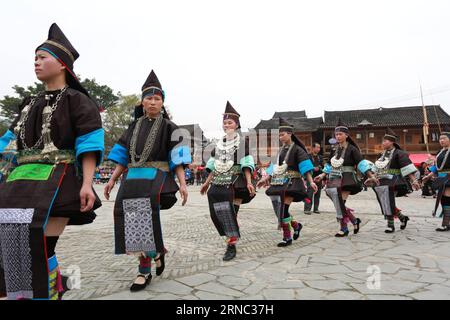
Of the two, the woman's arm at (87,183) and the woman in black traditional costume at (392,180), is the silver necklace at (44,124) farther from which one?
the woman in black traditional costume at (392,180)

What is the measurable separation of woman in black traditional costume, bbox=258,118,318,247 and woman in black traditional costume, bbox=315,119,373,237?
40.3 inches

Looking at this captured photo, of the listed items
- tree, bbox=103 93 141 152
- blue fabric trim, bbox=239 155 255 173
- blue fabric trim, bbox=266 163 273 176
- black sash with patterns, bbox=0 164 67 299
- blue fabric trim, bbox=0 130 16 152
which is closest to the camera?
black sash with patterns, bbox=0 164 67 299

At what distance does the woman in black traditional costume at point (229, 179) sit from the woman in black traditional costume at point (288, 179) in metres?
0.69

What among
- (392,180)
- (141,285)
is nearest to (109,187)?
(141,285)

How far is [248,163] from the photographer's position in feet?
16.1

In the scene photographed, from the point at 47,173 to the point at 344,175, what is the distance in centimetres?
549

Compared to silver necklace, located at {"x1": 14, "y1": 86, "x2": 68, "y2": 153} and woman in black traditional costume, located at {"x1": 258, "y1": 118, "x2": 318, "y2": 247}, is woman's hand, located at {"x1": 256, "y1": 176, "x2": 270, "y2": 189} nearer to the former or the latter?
woman in black traditional costume, located at {"x1": 258, "y1": 118, "x2": 318, "y2": 247}

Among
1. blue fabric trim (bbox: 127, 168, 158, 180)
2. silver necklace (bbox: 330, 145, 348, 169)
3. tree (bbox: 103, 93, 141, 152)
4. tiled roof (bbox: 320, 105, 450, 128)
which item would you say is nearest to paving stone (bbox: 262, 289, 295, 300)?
blue fabric trim (bbox: 127, 168, 158, 180)

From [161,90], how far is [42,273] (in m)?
2.42

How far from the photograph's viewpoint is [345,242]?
5.71 metres

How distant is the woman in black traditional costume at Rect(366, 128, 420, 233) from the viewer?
6793 millimetres

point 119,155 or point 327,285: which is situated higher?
point 119,155

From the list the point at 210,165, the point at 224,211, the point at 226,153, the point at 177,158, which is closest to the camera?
the point at 177,158

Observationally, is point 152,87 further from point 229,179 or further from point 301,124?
point 301,124
